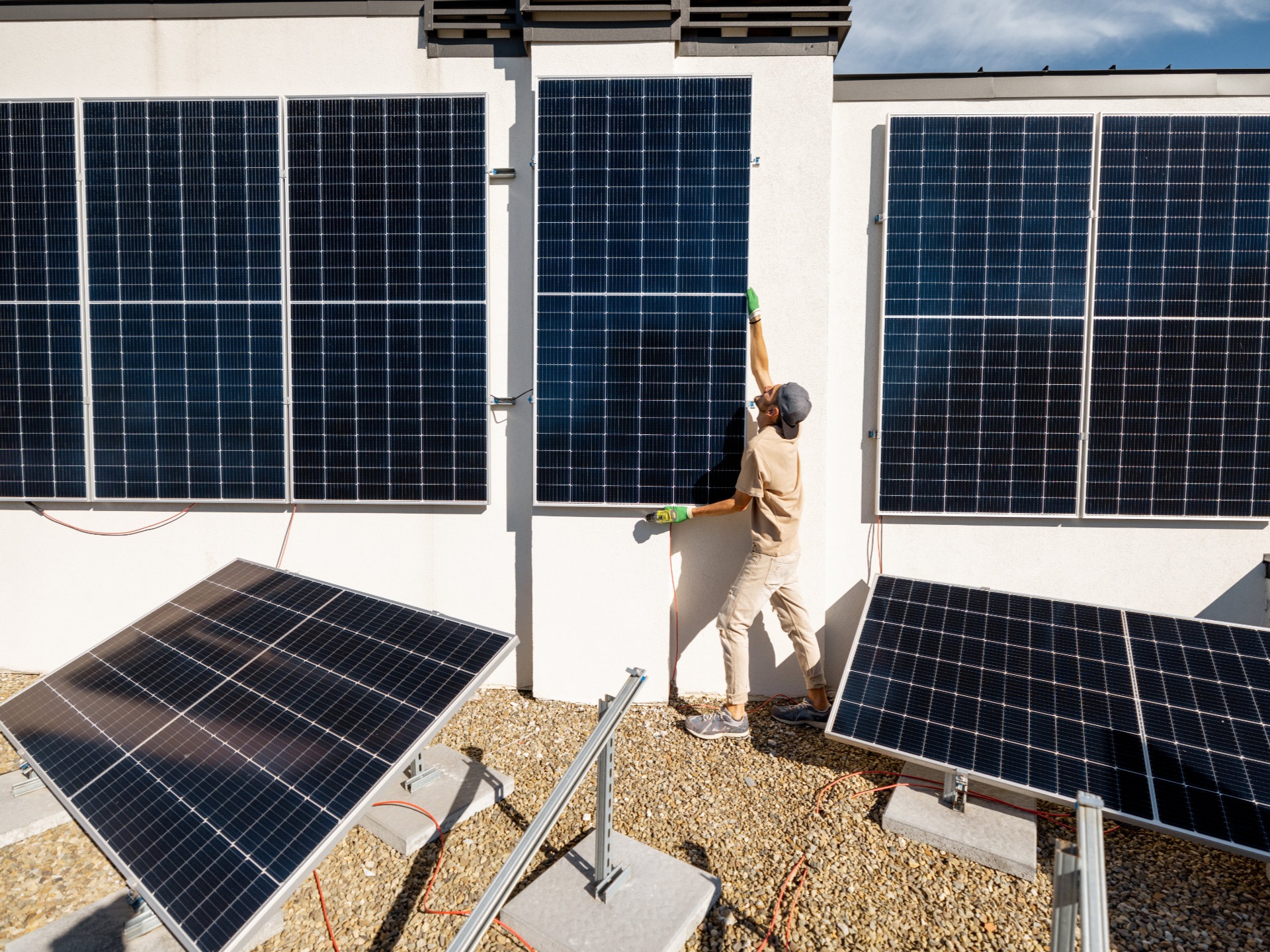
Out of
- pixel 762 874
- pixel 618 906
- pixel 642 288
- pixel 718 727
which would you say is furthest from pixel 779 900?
pixel 642 288

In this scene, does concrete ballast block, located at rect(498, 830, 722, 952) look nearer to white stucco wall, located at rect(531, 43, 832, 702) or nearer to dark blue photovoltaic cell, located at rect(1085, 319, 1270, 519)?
white stucco wall, located at rect(531, 43, 832, 702)

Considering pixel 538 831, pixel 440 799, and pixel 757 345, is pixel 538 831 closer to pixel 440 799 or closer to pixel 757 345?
pixel 440 799

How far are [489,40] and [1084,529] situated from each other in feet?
18.6

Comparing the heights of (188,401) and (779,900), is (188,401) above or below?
above

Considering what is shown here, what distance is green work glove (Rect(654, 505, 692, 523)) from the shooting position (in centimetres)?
474

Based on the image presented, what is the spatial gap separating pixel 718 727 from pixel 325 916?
8.30ft

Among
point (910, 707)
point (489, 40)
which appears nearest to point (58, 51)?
point (489, 40)

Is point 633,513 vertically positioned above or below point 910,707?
above

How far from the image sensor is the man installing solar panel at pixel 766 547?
4430 mm

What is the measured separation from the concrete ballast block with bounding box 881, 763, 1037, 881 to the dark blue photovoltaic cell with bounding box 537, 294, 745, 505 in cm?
223

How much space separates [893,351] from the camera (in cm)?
492

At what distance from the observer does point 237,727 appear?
3264mm

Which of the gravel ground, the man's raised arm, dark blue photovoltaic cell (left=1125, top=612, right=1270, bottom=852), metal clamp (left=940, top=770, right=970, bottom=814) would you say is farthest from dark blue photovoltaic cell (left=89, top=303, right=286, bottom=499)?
dark blue photovoltaic cell (left=1125, top=612, right=1270, bottom=852)

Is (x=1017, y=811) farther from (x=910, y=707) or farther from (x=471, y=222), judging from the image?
(x=471, y=222)
